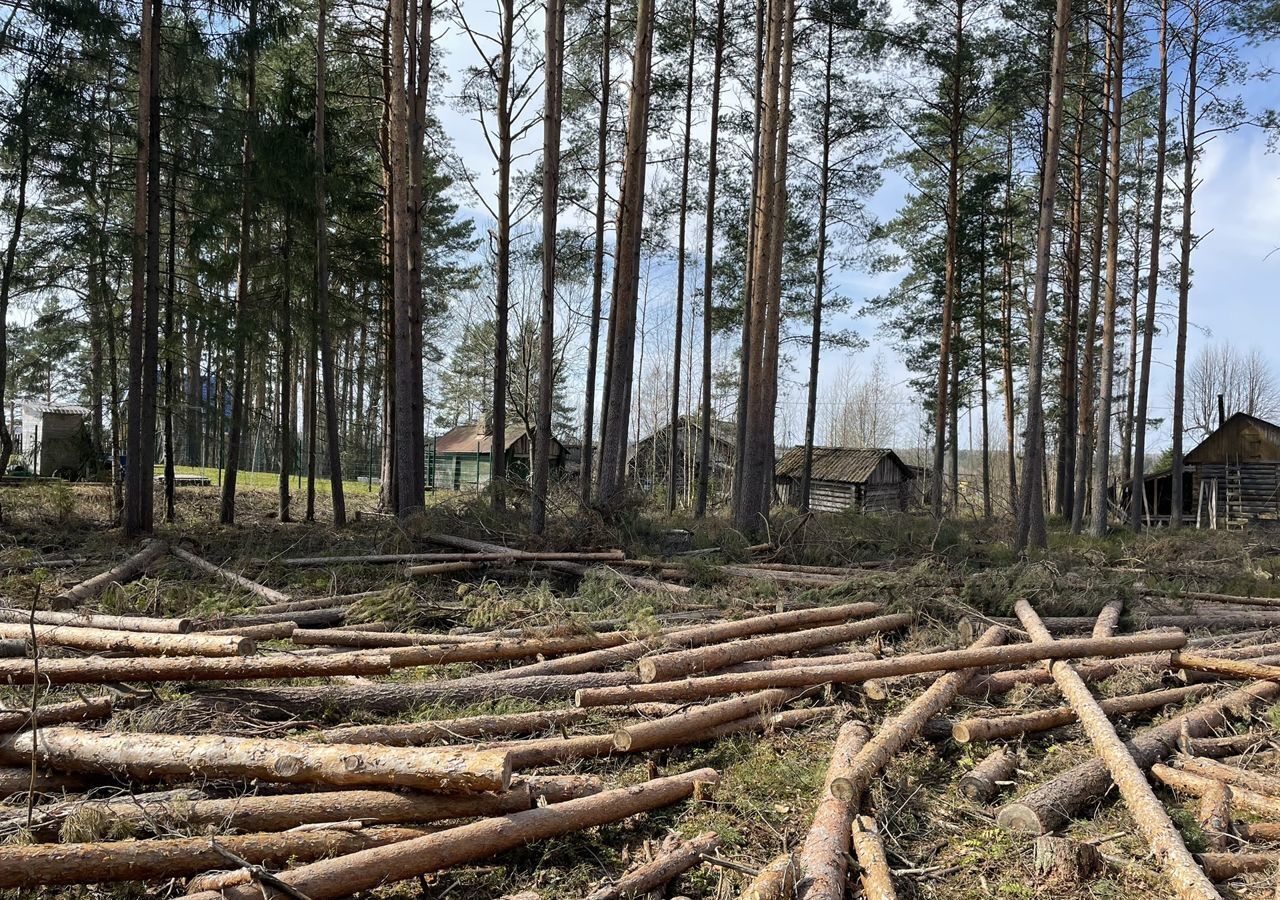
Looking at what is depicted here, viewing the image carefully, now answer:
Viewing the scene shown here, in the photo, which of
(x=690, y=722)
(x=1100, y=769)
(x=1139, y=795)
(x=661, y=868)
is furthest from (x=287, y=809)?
(x=1100, y=769)

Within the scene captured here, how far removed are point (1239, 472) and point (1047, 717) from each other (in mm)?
29080

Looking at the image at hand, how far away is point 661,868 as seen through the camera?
3316 mm

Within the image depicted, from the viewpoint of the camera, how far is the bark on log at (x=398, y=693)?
15.5 feet

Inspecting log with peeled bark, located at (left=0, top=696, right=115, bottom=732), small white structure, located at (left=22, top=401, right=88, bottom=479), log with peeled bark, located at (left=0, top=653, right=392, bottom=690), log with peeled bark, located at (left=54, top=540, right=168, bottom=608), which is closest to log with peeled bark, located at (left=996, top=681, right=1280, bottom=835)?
log with peeled bark, located at (left=0, top=653, right=392, bottom=690)

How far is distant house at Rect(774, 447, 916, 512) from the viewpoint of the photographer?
31578mm

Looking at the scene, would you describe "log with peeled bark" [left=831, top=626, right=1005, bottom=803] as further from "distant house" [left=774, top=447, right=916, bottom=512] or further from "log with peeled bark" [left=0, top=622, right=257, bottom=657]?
"distant house" [left=774, top=447, right=916, bottom=512]

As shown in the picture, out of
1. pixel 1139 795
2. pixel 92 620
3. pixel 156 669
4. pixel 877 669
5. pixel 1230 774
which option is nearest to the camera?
pixel 1139 795

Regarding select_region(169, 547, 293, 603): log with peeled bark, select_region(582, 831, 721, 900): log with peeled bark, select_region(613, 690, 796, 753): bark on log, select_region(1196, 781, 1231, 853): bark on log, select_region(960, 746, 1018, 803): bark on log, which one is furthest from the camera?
select_region(169, 547, 293, 603): log with peeled bark

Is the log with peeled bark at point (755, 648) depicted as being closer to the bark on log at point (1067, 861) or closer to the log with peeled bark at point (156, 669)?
the log with peeled bark at point (156, 669)

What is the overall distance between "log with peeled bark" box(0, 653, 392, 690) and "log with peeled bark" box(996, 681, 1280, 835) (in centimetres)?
411

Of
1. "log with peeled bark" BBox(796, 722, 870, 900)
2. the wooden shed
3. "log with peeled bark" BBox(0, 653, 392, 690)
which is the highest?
the wooden shed

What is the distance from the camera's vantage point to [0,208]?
1355 cm

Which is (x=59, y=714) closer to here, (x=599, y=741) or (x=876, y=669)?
(x=599, y=741)

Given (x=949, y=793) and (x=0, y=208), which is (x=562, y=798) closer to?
(x=949, y=793)
